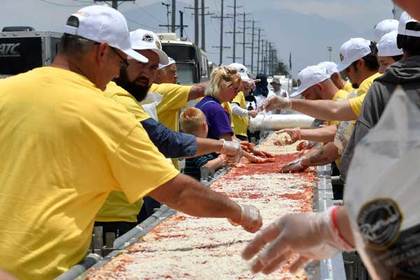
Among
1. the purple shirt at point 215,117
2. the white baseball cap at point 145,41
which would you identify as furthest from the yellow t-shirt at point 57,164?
the purple shirt at point 215,117

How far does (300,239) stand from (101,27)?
172 cm

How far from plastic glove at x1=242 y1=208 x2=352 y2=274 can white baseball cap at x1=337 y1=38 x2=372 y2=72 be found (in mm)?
3999

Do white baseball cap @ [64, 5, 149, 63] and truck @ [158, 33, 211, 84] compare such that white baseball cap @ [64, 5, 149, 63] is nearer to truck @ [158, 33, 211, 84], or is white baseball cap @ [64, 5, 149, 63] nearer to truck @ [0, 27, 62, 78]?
truck @ [158, 33, 211, 84]

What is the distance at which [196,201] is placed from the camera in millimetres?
3057

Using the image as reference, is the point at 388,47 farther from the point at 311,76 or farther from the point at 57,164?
the point at 57,164

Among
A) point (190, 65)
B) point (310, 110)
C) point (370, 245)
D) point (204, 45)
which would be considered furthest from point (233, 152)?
point (204, 45)

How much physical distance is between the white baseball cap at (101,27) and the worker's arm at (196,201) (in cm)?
64

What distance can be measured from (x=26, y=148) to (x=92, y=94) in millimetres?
323

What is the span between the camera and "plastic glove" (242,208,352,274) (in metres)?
1.63

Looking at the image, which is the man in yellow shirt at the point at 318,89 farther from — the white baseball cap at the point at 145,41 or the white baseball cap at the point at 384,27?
the white baseball cap at the point at 145,41

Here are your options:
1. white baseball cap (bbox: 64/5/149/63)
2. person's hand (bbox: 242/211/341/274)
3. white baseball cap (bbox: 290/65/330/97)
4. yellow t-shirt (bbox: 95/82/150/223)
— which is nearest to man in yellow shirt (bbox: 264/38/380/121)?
white baseball cap (bbox: 290/65/330/97)

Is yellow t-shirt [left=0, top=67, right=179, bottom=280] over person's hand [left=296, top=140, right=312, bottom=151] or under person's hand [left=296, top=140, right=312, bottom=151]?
over

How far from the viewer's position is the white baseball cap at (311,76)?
6.28 metres

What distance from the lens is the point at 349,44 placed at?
5598mm
